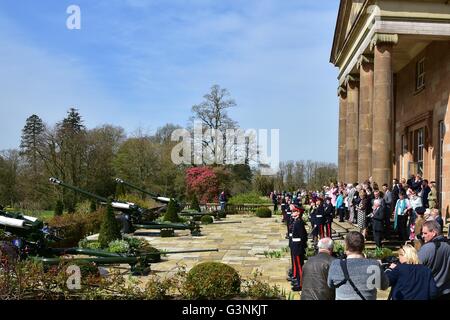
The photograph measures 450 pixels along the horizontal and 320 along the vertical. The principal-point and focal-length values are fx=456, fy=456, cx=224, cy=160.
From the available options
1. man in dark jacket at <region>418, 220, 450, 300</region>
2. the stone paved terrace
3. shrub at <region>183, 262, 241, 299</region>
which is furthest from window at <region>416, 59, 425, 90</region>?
man in dark jacket at <region>418, 220, 450, 300</region>

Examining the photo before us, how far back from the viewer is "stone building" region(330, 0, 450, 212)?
62.2 ft

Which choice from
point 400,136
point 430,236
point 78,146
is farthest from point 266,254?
point 78,146

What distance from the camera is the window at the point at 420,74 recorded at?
23.6m

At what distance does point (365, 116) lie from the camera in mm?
21453

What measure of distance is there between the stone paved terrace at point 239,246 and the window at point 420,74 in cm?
953

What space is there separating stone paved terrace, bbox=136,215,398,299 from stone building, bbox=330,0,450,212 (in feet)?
15.0

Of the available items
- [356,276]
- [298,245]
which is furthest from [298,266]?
[356,276]

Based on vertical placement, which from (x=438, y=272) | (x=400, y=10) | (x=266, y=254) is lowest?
(x=266, y=254)

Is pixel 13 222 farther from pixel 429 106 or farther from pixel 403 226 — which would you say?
pixel 429 106

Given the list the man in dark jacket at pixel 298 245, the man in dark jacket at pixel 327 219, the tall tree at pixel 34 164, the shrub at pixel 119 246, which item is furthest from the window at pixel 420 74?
the tall tree at pixel 34 164

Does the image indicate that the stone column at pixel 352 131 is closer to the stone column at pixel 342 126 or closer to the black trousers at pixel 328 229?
the stone column at pixel 342 126

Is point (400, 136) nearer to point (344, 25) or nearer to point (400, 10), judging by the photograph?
point (344, 25)
